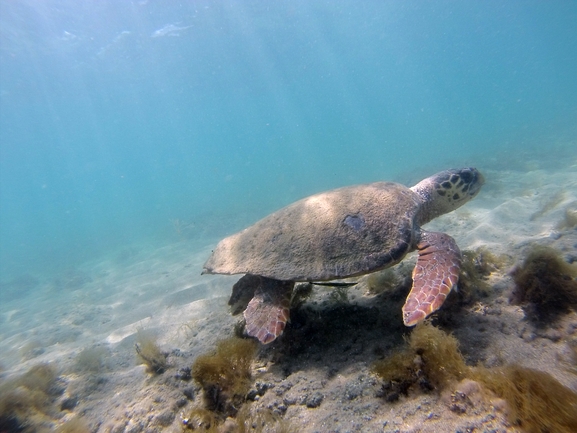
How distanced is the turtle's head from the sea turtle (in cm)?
11

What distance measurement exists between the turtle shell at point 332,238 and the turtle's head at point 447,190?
1.02 feet

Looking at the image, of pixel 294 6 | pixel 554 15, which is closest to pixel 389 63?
pixel 554 15

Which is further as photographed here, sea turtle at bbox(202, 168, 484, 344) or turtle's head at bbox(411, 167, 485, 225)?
turtle's head at bbox(411, 167, 485, 225)

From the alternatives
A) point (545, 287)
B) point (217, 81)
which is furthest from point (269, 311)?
point (217, 81)

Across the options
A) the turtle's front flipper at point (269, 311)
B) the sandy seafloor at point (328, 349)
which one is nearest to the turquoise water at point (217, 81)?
the sandy seafloor at point (328, 349)

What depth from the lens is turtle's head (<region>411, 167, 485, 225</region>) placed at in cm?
385

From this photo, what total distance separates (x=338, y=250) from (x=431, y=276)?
0.85 m

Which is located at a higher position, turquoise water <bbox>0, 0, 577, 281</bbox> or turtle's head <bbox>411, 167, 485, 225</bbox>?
turquoise water <bbox>0, 0, 577, 281</bbox>

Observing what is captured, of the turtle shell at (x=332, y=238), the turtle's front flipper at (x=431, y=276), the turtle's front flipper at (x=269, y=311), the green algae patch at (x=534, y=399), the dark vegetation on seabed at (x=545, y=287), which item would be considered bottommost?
the dark vegetation on seabed at (x=545, y=287)

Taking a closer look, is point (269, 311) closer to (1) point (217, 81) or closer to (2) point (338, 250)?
(2) point (338, 250)

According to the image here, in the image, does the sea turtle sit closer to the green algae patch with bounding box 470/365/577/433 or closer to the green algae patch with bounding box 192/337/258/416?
the green algae patch with bounding box 192/337/258/416

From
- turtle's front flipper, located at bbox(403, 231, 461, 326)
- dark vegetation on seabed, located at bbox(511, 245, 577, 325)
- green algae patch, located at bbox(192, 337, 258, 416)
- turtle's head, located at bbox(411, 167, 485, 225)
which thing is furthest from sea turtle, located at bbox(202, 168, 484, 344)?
dark vegetation on seabed, located at bbox(511, 245, 577, 325)

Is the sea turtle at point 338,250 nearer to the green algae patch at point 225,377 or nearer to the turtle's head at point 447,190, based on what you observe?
the turtle's head at point 447,190

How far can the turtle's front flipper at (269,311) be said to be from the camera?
2.58m
